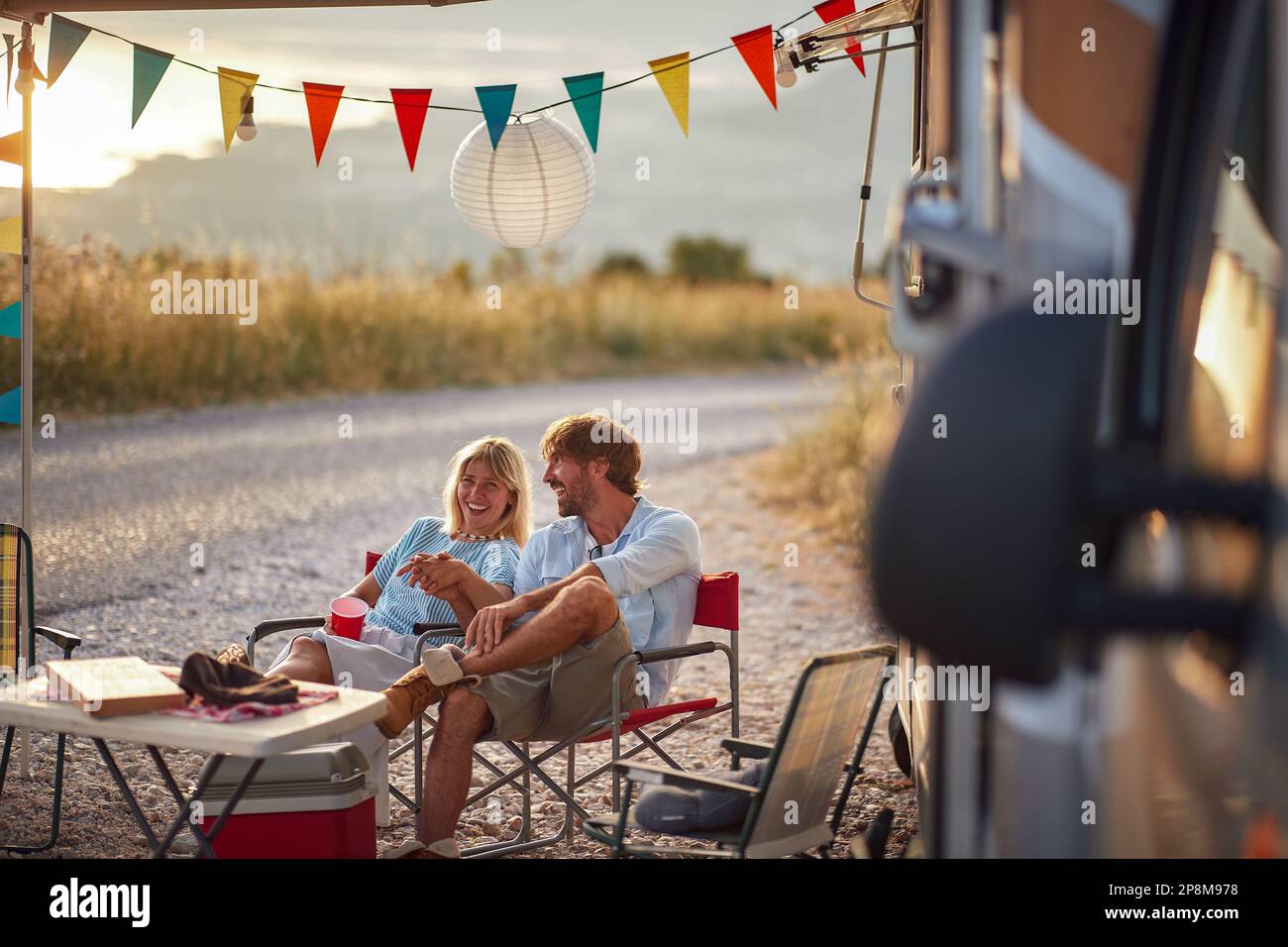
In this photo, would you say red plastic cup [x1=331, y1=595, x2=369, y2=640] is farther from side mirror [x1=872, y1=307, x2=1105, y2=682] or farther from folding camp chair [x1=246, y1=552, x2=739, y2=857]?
side mirror [x1=872, y1=307, x2=1105, y2=682]

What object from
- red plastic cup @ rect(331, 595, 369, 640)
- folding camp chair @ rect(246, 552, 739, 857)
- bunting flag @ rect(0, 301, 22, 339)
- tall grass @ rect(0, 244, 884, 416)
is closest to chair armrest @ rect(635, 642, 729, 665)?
folding camp chair @ rect(246, 552, 739, 857)

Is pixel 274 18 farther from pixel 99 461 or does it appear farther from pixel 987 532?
pixel 987 532

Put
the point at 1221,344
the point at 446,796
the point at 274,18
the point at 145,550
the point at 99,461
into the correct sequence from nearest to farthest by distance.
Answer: the point at 1221,344
the point at 446,796
the point at 145,550
the point at 99,461
the point at 274,18

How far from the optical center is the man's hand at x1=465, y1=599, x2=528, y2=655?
3.76 meters

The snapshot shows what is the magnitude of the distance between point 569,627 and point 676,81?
225 cm

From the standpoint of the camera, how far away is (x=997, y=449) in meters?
0.84

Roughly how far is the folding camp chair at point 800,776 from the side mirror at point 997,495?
6.43 feet

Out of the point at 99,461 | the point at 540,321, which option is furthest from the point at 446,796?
the point at 540,321

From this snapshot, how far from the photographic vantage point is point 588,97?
489 centimetres

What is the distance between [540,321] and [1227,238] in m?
Result: 19.0

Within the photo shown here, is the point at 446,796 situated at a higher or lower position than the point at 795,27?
lower

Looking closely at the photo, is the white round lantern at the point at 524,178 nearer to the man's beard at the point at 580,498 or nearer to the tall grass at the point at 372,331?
the man's beard at the point at 580,498

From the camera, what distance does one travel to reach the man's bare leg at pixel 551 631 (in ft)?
12.2

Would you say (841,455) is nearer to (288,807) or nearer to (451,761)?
(451,761)
